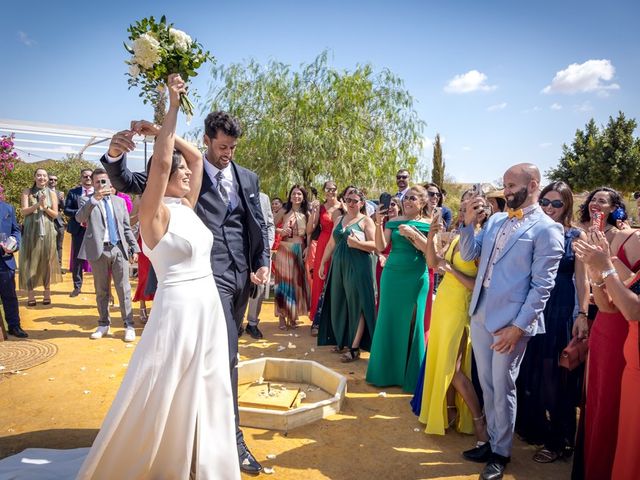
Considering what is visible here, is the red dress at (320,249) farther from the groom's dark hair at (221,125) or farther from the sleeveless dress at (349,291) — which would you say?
the groom's dark hair at (221,125)

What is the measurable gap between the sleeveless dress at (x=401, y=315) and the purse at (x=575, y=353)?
5.95 feet

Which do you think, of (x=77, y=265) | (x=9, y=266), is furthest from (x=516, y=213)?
(x=77, y=265)

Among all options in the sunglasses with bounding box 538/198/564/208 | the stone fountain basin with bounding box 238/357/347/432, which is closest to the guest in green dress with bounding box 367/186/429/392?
the stone fountain basin with bounding box 238/357/347/432

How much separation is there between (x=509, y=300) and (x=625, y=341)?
0.79 metres

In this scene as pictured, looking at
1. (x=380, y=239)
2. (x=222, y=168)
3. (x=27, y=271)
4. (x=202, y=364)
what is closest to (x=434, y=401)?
(x=380, y=239)

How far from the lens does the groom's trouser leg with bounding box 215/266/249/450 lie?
3.54m

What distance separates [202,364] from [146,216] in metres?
1.01

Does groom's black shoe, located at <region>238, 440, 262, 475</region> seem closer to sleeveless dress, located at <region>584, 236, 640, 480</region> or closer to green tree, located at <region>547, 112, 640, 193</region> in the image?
sleeveless dress, located at <region>584, 236, 640, 480</region>

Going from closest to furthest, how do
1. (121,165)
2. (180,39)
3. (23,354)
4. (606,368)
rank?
1. (180,39)
2. (121,165)
3. (606,368)
4. (23,354)

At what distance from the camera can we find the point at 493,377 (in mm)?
3715

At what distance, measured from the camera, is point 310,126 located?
1403 cm

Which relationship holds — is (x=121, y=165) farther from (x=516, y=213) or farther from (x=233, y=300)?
(x=516, y=213)

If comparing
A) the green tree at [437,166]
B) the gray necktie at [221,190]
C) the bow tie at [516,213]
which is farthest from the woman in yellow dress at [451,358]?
the green tree at [437,166]

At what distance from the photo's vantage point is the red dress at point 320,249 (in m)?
8.38
